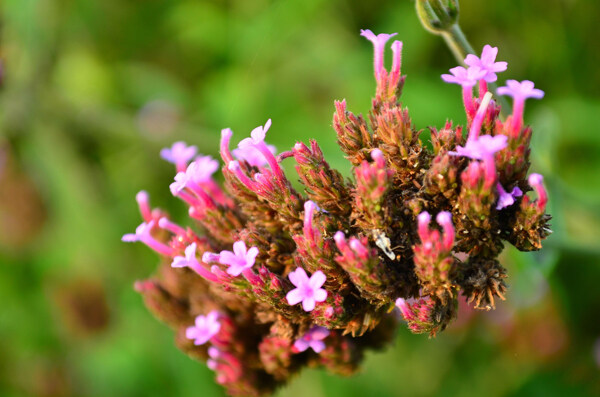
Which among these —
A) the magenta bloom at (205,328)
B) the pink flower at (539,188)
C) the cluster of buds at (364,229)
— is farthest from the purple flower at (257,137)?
the pink flower at (539,188)

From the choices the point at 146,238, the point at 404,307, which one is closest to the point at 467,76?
the point at 404,307

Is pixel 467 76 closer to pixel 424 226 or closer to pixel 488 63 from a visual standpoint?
pixel 488 63

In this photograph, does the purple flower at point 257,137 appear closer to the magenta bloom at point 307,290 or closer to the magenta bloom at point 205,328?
the magenta bloom at point 307,290

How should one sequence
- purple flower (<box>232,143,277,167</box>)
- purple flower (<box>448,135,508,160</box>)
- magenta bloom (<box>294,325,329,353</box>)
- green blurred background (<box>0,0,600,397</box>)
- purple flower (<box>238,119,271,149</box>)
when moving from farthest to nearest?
green blurred background (<box>0,0,600,397</box>), purple flower (<box>232,143,277,167</box>), magenta bloom (<box>294,325,329,353</box>), purple flower (<box>238,119,271,149</box>), purple flower (<box>448,135,508,160</box>)

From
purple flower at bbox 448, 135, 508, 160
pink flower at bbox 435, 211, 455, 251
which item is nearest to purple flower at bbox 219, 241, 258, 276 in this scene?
pink flower at bbox 435, 211, 455, 251

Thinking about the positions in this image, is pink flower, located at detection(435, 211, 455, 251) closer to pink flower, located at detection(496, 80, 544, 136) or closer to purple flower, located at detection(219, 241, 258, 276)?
pink flower, located at detection(496, 80, 544, 136)
